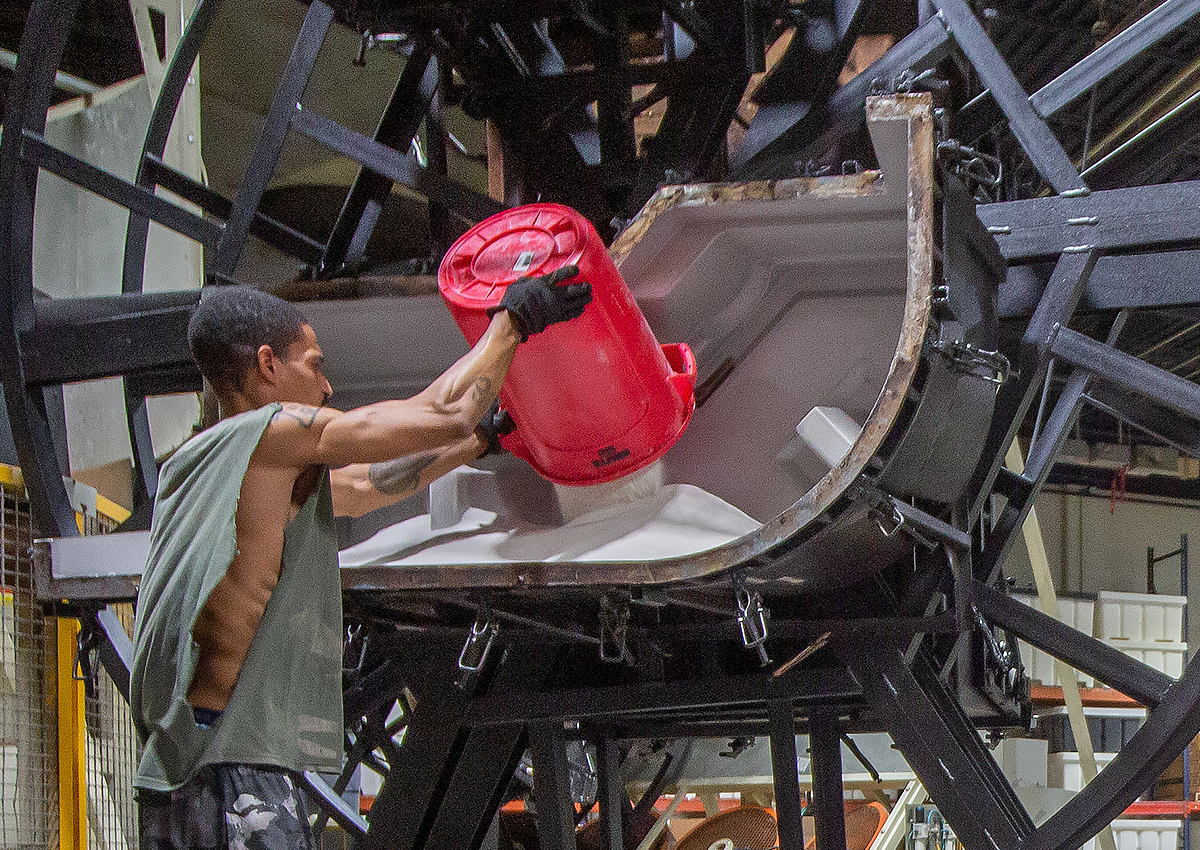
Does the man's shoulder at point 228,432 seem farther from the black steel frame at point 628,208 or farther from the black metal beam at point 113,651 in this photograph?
the black metal beam at point 113,651

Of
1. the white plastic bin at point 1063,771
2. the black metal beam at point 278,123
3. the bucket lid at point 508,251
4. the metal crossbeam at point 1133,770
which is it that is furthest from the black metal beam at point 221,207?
the white plastic bin at point 1063,771

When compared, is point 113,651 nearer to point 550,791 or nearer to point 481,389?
point 550,791

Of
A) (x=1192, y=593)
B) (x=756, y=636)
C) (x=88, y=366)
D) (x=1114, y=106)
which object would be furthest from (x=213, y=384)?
(x=1192, y=593)

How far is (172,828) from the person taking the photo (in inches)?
98.0

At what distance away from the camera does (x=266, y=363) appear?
2768 millimetres

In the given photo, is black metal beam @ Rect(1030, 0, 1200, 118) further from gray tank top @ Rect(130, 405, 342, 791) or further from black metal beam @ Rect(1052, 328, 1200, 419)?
gray tank top @ Rect(130, 405, 342, 791)

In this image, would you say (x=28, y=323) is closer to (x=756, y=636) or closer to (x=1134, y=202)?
(x=756, y=636)

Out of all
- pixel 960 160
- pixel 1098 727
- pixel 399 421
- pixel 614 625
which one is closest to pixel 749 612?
pixel 614 625

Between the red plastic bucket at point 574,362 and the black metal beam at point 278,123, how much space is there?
118 centimetres

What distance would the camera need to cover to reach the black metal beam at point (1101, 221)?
11.0 ft

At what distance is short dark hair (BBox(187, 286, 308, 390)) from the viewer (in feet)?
9.02

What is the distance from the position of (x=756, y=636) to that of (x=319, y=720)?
102cm

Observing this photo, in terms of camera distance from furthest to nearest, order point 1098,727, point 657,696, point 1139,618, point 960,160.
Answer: point 1098,727
point 1139,618
point 657,696
point 960,160

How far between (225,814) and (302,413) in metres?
0.78
